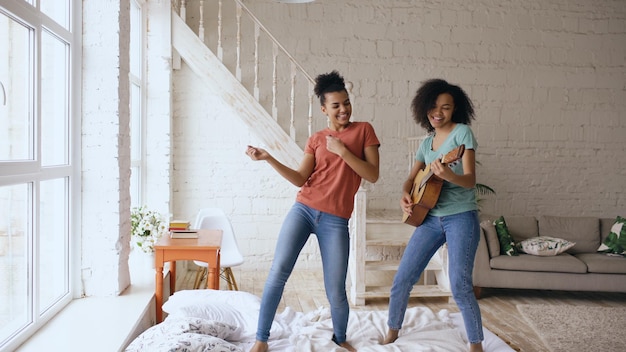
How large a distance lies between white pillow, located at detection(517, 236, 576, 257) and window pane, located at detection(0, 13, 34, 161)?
4.51 m

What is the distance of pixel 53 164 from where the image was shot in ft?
9.71

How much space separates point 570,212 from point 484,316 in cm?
288

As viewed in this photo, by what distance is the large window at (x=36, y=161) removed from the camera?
232 cm

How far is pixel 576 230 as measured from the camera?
5.87 metres

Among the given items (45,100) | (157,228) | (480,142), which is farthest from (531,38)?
(45,100)

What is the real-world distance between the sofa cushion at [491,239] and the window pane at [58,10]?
4.02 meters

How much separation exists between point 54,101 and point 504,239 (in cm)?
420

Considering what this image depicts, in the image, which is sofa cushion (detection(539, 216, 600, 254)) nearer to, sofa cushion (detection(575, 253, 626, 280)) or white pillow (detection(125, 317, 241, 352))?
sofa cushion (detection(575, 253, 626, 280))

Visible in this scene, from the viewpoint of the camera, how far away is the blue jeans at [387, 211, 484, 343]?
2920 mm

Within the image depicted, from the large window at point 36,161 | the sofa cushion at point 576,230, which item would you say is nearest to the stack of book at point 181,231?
the large window at point 36,161

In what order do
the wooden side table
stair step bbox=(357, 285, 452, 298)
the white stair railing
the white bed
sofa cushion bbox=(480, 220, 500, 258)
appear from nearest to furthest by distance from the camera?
the white bed < the wooden side table < stair step bbox=(357, 285, 452, 298) < sofa cushion bbox=(480, 220, 500, 258) < the white stair railing

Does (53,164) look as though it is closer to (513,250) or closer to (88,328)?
(88,328)

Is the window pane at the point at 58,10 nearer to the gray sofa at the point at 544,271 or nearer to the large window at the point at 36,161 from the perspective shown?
the large window at the point at 36,161

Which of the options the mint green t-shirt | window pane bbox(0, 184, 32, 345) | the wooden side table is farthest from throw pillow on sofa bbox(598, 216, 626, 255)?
window pane bbox(0, 184, 32, 345)
